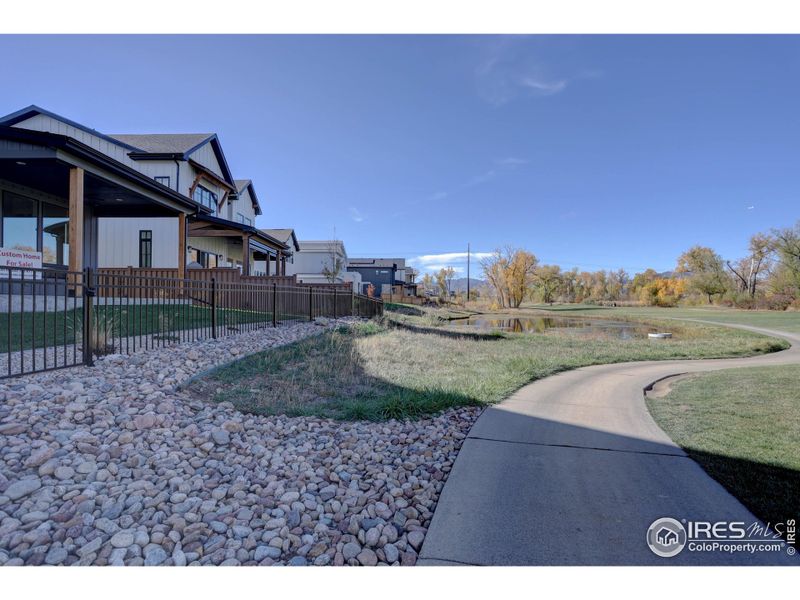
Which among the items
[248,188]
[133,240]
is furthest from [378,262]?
[133,240]

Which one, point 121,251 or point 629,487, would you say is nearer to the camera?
point 629,487

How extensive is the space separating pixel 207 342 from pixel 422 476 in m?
5.80

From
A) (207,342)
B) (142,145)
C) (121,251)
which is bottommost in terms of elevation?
(207,342)

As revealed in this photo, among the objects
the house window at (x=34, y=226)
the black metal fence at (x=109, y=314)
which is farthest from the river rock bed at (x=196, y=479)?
the house window at (x=34, y=226)

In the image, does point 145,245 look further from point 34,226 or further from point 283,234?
point 283,234

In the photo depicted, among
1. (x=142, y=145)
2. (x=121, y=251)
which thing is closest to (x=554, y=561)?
(x=121, y=251)

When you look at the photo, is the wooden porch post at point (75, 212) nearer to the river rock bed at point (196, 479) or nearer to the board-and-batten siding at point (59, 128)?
the river rock bed at point (196, 479)

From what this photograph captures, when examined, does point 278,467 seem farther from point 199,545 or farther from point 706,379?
point 706,379

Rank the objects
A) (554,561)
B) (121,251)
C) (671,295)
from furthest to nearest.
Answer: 1. (671,295)
2. (121,251)
3. (554,561)

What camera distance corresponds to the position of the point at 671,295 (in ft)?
187

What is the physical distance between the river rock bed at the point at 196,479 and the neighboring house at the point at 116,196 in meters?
7.13

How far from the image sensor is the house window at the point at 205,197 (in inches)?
799

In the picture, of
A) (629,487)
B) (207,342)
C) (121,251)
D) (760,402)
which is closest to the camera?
(629,487)

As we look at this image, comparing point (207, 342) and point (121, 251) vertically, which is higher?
point (121, 251)
